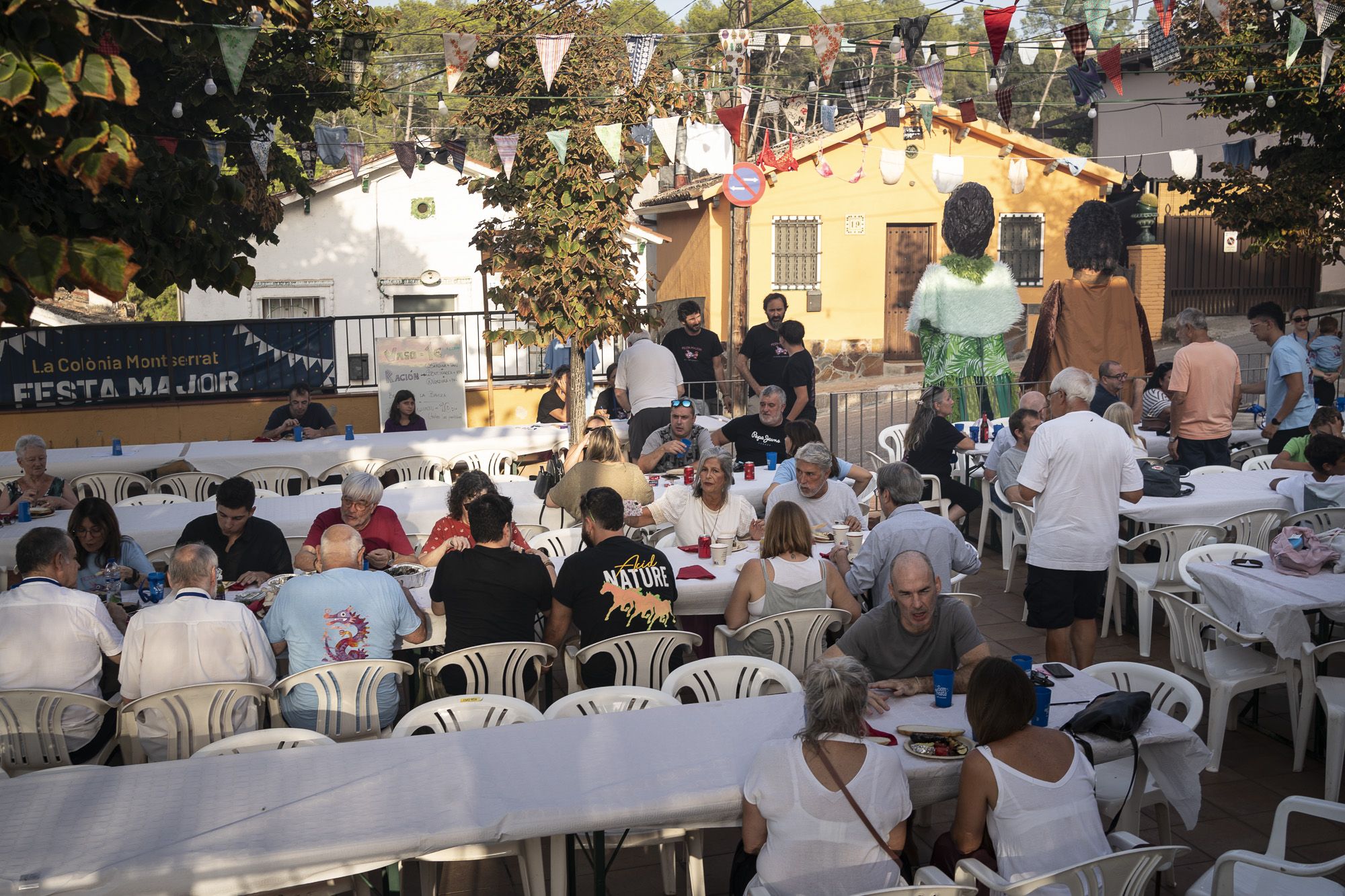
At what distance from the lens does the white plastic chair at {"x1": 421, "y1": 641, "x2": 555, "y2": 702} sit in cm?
493

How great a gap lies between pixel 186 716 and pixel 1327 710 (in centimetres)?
454

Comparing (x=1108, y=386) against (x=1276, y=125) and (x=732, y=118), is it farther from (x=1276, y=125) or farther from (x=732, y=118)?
(x=1276, y=125)

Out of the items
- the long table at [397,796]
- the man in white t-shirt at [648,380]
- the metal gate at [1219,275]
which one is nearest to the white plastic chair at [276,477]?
the man in white t-shirt at [648,380]

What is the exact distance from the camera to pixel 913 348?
847 inches

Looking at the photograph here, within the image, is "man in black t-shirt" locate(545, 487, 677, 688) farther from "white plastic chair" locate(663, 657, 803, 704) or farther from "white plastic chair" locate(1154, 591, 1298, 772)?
"white plastic chair" locate(1154, 591, 1298, 772)

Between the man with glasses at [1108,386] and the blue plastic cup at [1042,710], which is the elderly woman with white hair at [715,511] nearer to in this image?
the blue plastic cup at [1042,710]

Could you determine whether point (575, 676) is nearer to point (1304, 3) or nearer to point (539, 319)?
point (539, 319)

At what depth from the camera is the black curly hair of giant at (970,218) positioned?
684 inches

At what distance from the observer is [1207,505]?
7562 mm

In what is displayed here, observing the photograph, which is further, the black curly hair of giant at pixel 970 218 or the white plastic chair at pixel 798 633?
the black curly hair of giant at pixel 970 218

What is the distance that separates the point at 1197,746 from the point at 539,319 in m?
7.55

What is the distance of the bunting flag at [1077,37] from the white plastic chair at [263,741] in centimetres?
729

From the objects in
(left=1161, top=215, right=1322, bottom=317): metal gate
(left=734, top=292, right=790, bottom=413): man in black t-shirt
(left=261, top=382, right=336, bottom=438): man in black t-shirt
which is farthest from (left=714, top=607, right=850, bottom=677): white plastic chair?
(left=1161, top=215, right=1322, bottom=317): metal gate

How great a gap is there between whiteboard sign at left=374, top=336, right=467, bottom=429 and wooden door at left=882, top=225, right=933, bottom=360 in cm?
940
